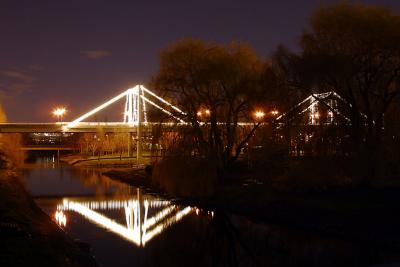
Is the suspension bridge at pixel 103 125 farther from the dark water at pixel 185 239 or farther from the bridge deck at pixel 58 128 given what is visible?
the dark water at pixel 185 239

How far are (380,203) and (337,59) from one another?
7301 millimetres

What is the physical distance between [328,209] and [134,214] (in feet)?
32.7

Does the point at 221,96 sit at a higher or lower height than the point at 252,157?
higher

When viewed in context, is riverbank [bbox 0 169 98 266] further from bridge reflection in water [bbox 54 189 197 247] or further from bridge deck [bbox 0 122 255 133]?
bridge deck [bbox 0 122 255 133]

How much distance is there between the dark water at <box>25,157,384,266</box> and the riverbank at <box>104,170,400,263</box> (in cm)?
70

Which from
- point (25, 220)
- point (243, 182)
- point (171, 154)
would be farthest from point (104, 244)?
point (243, 182)

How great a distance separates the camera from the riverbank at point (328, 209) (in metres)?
19.3

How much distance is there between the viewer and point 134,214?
2711 centimetres

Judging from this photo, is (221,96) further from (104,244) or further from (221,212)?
(104,244)

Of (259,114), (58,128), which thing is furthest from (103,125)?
(259,114)

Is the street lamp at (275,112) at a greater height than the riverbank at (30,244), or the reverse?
the street lamp at (275,112)

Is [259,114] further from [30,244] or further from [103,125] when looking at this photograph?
[103,125]

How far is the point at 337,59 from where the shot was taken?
1007 inches

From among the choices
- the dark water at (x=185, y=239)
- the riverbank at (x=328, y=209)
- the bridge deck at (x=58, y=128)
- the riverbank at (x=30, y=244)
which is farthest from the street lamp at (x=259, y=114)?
the bridge deck at (x=58, y=128)
